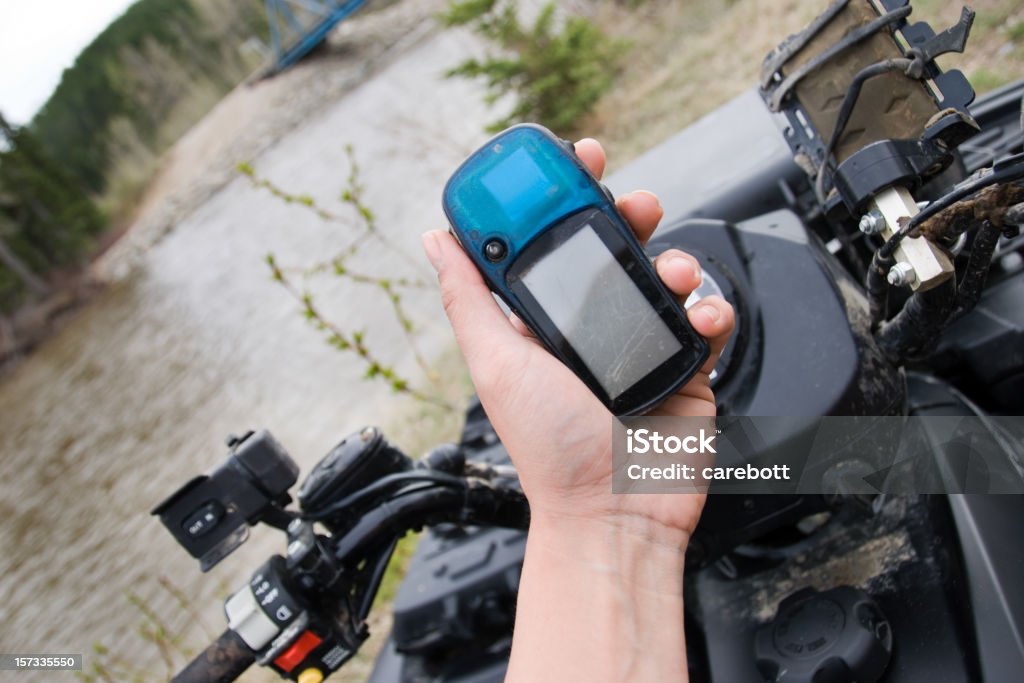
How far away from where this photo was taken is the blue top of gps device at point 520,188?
857mm

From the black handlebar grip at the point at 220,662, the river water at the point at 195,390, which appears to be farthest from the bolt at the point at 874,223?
the river water at the point at 195,390

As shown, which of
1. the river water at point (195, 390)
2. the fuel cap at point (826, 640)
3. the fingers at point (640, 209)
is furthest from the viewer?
the river water at point (195, 390)

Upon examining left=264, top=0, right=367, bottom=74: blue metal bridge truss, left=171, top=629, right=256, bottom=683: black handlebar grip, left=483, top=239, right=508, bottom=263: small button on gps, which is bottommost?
left=171, top=629, right=256, bottom=683: black handlebar grip

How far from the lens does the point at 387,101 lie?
1249cm

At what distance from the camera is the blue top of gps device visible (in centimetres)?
86

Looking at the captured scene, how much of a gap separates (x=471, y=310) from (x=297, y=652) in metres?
0.46

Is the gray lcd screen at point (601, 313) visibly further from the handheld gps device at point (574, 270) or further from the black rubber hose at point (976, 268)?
the black rubber hose at point (976, 268)

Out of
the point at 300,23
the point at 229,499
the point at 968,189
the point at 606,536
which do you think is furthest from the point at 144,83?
the point at 968,189

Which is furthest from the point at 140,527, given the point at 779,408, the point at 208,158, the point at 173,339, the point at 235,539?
the point at 208,158

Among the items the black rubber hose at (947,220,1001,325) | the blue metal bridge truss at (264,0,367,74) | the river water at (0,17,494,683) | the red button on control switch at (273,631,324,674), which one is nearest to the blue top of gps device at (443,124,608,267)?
the black rubber hose at (947,220,1001,325)

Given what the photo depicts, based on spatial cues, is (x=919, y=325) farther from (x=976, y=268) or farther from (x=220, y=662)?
(x=220, y=662)

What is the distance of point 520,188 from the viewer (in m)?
0.86

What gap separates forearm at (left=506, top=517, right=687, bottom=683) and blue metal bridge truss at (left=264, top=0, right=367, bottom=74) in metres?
19.0

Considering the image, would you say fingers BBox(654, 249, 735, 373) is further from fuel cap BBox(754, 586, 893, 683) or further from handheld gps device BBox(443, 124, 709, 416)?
fuel cap BBox(754, 586, 893, 683)
